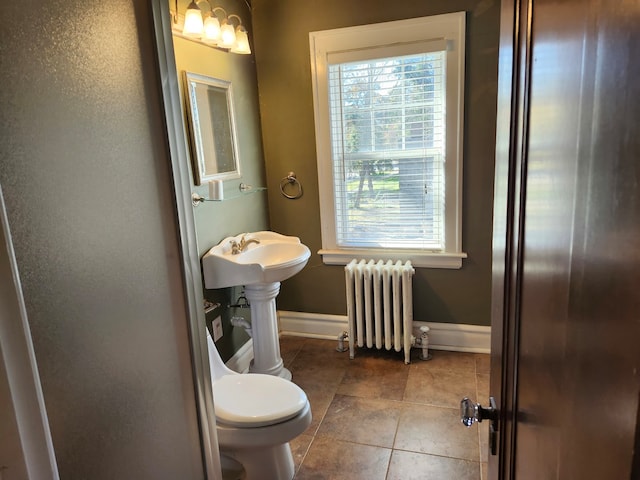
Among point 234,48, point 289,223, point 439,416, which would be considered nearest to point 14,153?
point 234,48

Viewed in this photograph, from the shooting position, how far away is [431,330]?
3.02m

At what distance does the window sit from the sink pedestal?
660mm

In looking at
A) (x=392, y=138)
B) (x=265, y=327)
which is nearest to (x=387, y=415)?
(x=265, y=327)

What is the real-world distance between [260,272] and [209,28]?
4.07 feet

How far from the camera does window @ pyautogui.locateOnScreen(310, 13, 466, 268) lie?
8.56 feet

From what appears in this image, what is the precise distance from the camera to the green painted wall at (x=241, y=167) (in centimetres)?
236

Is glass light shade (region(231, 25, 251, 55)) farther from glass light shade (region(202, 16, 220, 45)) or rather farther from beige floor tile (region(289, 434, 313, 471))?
beige floor tile (region(289, 434, 313, 471))

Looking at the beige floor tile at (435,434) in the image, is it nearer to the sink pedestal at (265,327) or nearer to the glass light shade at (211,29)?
the sink pedestal at (265,327)

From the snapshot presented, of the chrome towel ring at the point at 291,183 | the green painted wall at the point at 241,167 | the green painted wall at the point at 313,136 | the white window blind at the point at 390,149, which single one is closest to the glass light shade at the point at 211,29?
the green painted wall at the point at 241,167

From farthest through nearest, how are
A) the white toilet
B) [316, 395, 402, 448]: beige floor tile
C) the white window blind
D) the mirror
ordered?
the white window blind, the mirror, [316, 395, 402, 448]: beige floor tile, the white toilet

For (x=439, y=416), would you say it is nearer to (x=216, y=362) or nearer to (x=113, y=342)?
(x=216, y=362)

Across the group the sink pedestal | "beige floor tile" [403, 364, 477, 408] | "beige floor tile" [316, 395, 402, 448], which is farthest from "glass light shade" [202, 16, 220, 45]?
"beige floor tile" [403, 364, 477, 408]

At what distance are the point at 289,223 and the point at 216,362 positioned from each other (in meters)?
1.31

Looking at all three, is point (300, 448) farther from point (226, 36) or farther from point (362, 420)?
point (226, 36)
